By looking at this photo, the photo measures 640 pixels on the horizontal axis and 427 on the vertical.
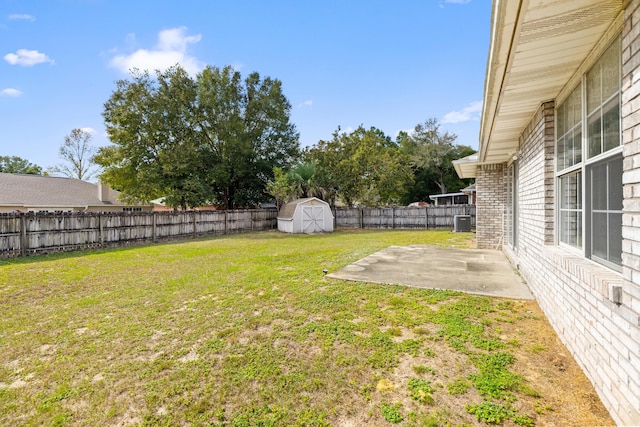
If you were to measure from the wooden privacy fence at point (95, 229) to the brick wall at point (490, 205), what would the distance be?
12.6 metres

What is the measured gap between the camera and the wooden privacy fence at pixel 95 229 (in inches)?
358

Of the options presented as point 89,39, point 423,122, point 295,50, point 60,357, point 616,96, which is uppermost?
point 423,122

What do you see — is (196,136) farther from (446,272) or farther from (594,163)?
(594,163)

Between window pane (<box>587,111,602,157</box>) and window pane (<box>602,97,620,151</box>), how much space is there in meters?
0.11

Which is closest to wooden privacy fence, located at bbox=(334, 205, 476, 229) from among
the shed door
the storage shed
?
the storage shed

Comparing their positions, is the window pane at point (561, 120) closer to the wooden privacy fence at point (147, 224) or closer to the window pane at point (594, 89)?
the window pane at point (594, 89)

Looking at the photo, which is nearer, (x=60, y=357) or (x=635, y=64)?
(x=635, y=64)

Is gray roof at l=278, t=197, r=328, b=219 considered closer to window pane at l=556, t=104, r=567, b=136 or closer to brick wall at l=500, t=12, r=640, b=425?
brick wall at l=500, t=12, r=640, b=425

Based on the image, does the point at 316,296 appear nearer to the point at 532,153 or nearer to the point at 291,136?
the point at 532,153

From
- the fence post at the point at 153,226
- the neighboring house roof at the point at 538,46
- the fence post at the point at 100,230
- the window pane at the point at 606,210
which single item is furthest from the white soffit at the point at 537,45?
the fence post at the point at 153,226

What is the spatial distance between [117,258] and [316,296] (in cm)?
712

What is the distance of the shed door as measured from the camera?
17.5 m

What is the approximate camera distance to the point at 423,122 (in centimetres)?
3803

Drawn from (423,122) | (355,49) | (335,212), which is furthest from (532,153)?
(423,122)
